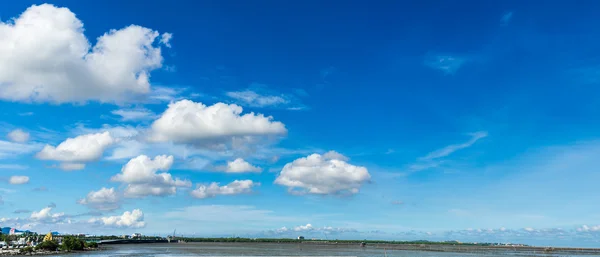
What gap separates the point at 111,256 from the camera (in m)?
110

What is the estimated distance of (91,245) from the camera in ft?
516

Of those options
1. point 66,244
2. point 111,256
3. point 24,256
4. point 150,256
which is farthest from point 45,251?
point 150,256

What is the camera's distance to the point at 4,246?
471ft

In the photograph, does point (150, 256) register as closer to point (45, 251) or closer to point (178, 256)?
point (178, 256)

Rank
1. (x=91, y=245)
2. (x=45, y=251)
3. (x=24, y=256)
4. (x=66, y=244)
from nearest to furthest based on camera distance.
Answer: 1. (x=24, y=256)
2. (x=45, y=251)
3. (x=66, y=244)
4. (x=91, y=245)

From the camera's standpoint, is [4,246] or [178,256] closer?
[178,256]

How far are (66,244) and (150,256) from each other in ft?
144

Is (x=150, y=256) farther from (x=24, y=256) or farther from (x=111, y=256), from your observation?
(x=24, y=256)

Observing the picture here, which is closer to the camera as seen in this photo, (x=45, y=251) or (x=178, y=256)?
(x=178, y=256)

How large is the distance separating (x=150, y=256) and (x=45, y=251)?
41236 millimetres

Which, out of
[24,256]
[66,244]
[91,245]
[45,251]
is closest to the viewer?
[24,256]

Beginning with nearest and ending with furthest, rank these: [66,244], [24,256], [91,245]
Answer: [24,256], [66,244], [91,245]

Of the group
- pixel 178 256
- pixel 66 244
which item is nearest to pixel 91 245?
pixel 66 244

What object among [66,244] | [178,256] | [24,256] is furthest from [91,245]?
[178,256]
